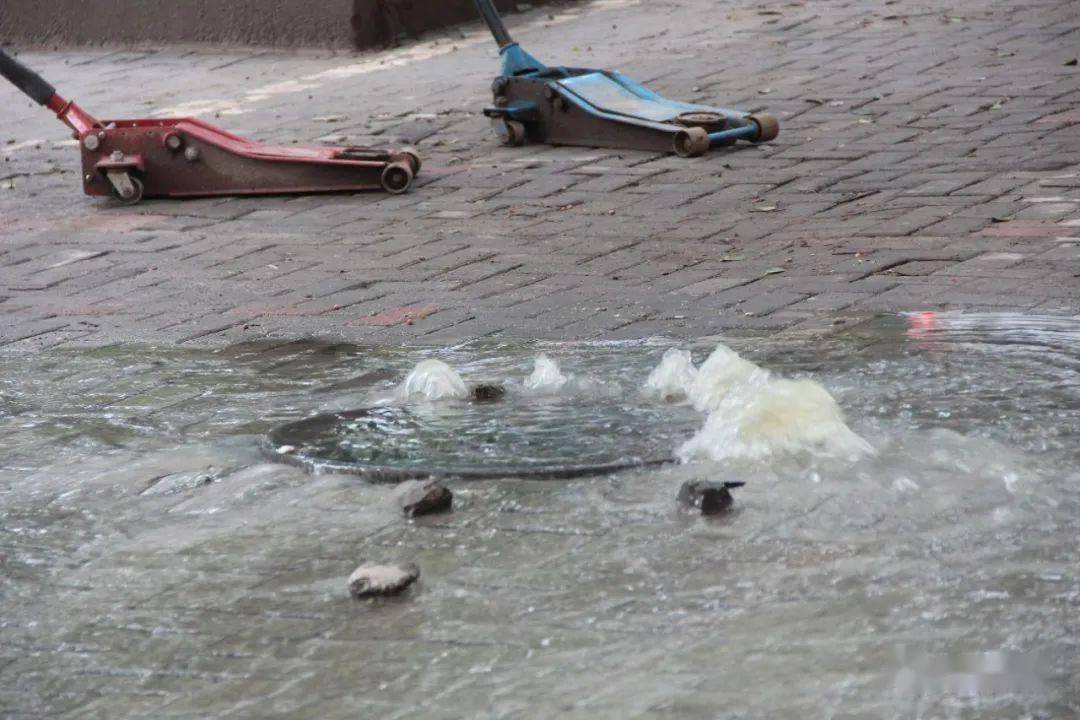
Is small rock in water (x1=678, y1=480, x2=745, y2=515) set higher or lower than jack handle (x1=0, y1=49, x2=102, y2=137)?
lower

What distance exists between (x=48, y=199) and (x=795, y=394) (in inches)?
202

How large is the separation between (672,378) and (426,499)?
1062 mm

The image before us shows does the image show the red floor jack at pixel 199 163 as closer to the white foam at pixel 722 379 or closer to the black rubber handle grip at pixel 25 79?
the black rubber handle grip at pixel 25 79

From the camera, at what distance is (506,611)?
2795 mm

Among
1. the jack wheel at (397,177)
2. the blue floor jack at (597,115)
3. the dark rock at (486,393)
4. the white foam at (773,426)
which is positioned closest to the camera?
the white foam at (773,426)

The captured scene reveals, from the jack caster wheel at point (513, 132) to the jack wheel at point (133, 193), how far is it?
1824 millimetres

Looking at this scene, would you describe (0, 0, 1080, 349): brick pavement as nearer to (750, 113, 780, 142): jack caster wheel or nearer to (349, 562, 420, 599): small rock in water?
(750, 113, 780, 142): jack caster wheel

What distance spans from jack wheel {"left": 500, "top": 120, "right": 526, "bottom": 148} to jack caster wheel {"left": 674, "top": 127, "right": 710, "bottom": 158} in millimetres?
911

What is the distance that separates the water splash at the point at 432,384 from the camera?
418 centimetres

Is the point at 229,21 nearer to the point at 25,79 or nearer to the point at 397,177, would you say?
the point at 25,79

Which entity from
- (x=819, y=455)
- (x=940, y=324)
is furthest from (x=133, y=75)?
(x=819, y=455)

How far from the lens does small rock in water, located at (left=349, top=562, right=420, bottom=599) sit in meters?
2.88

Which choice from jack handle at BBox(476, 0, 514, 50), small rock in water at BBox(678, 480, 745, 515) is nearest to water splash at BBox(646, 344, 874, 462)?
small rock in water at BBox(678, 480, 745, 515)

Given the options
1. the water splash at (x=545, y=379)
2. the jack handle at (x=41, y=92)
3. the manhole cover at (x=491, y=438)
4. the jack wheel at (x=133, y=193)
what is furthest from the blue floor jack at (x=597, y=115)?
the manhole cover at (x=491, y=438)
